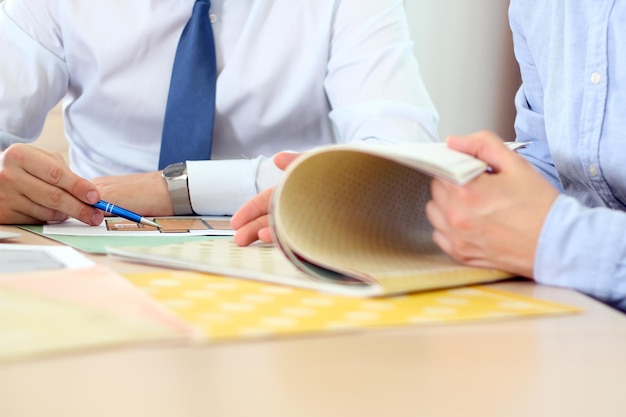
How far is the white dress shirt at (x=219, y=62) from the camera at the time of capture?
155cm

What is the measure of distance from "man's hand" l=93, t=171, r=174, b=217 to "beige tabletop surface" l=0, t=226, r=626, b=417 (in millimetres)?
807

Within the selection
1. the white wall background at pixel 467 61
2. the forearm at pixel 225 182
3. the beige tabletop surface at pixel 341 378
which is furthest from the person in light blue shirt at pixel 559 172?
the white wall background at pixel 467 61

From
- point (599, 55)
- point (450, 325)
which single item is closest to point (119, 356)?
point (450, 325)

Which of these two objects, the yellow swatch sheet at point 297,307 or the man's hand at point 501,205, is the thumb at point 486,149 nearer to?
the man's hand at point 501,205

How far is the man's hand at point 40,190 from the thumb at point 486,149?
1.87ft

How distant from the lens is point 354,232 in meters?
0.70

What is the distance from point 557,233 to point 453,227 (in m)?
0.09

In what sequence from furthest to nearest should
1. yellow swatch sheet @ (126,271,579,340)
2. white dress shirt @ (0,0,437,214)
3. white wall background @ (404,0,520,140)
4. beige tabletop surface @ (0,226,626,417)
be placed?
white wall background @ (404,0,520,140) < white dress shirt @ (0,0,437,214) < yellow swatch sheet @ (126,271,579,340) < beige tabletop surface @ (0,226,626,417)

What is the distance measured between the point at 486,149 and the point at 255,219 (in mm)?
309

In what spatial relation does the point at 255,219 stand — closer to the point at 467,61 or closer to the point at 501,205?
the point at 501,205

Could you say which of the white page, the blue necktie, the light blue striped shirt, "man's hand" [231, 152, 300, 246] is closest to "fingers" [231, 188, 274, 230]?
"man's hand" [231, 152, 300, 246]

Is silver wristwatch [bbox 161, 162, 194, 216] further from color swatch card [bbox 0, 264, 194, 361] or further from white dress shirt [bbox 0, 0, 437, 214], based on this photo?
color swatch card [bbox 0, 264, 194, 361]

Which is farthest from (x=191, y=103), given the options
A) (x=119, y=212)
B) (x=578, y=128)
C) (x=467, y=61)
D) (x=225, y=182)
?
(x=467, y=61)

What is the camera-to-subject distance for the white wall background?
280 centimetres
